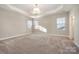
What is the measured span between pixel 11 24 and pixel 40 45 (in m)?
0.64

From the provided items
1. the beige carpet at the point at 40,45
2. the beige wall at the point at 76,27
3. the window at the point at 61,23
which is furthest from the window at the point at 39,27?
the beige wall at the point at 76,27

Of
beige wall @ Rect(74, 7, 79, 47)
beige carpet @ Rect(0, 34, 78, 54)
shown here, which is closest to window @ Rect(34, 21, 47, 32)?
beige carpet @ Rect(0, 34, 78, 54)

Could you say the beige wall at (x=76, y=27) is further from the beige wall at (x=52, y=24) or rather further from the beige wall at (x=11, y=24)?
the beige wall at (x=11, y=24)

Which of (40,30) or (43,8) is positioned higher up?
(43,8)

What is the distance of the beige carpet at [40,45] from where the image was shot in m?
2.20

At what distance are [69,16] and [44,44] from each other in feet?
2.20

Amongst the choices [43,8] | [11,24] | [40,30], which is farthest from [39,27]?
[11,24]

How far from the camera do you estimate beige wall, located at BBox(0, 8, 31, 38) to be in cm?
222

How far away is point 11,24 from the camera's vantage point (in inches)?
88.3

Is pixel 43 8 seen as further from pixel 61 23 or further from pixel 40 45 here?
pixel 40 45

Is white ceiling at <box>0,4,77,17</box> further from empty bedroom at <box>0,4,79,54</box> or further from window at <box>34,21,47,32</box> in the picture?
window at <box>34,21,47,32</box>

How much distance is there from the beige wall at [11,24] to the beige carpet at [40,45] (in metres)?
0.12
